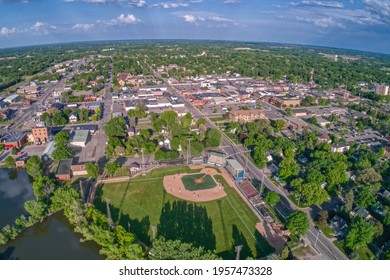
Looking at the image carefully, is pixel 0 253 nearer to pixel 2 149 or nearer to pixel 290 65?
pixel 2 149

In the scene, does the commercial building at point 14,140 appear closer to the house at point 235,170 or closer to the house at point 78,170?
the house at point 78,170

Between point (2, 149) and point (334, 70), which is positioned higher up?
point (334, 70)

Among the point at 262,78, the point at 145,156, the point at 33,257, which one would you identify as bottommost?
the point at 33,257

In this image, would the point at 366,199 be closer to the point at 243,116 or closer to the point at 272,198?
the point at 272,198

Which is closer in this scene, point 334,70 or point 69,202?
point 69,202

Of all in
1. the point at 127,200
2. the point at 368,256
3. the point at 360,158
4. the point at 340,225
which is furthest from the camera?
the point at 360,158

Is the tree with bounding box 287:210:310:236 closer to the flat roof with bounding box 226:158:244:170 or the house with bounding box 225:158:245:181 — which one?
the house with bounding box 225:158:245:181

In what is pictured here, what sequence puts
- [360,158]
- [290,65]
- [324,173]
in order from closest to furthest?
[324,173]
[360,158]
[290,65]

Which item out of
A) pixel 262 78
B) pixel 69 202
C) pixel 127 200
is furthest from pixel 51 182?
pixel 262 78
